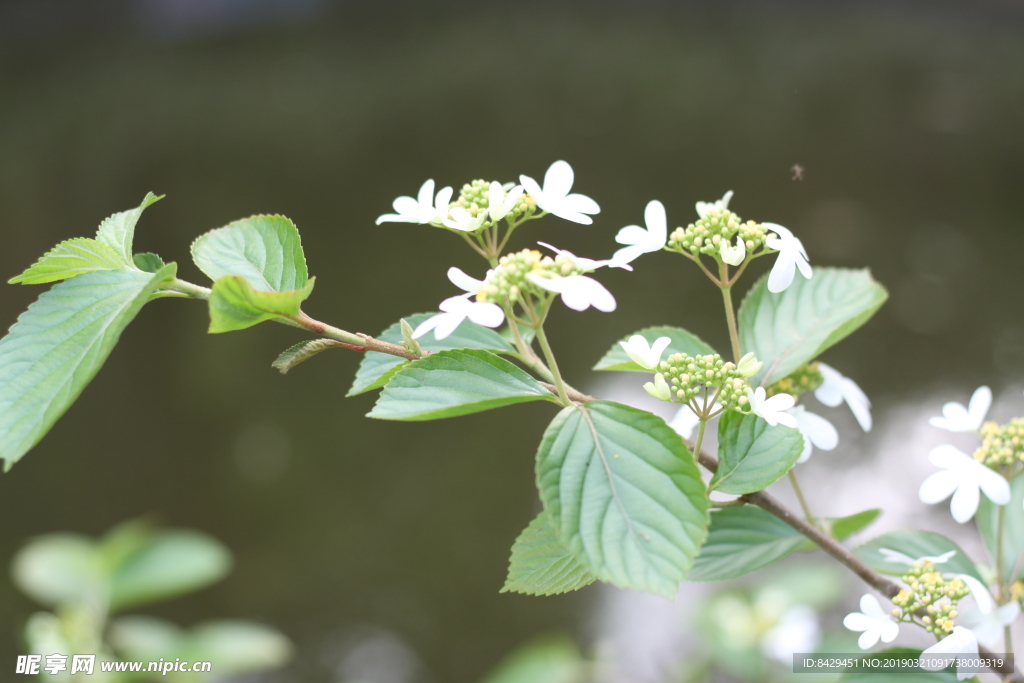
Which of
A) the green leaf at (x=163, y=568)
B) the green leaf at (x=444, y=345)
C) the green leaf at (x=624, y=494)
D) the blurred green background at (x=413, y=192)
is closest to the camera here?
the green leaf at (x=624, y=494)

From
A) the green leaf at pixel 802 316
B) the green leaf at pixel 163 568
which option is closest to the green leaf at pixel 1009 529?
the green leaf at pixel 802 316

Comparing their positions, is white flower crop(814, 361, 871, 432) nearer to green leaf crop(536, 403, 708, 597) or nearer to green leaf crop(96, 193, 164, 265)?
green leaf crop(536, 403, 708, 597)

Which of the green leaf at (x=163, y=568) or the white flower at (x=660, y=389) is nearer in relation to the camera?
the white flower at (x=660, y=389)

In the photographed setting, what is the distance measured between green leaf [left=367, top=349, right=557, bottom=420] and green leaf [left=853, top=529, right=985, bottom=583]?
24 centimetres

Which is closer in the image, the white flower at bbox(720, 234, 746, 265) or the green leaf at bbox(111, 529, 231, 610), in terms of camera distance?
the white flower at bbox(720, 234, 746, 265)

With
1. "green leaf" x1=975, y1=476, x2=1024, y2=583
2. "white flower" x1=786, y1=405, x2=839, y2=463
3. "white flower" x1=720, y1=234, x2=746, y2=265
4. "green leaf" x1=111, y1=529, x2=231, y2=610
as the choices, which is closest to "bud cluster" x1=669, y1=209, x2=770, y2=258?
"white flower" x1=720, y1=234, x2=746, y2=265

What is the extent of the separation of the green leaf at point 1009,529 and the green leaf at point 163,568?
1028 millimetres

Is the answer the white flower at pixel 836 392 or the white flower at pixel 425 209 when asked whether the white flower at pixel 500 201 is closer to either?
the white flower at pixel 425 209

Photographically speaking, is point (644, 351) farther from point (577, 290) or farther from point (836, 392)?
point (836, 392)

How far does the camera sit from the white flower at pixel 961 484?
37 centimetres

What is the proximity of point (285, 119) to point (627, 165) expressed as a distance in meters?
1.65

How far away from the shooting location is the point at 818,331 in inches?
18.4

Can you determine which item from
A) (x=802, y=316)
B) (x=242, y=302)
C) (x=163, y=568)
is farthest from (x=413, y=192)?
(x=242, y=302)

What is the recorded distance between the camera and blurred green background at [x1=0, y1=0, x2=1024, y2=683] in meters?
1.71
